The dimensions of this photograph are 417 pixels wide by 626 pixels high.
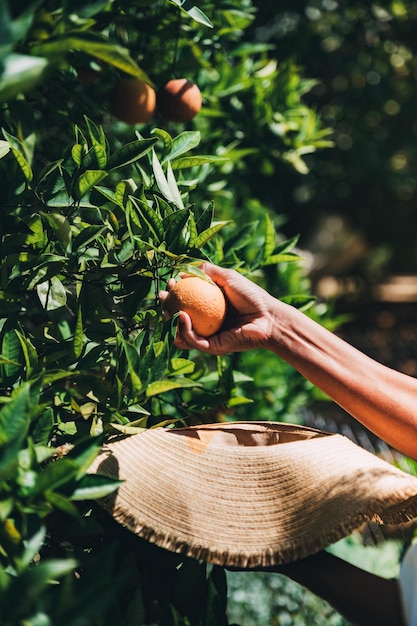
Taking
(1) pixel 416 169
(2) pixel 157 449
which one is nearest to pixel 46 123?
(2) pixel 157 449

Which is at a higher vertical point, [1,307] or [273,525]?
[1,307]

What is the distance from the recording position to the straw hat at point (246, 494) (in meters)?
0.95

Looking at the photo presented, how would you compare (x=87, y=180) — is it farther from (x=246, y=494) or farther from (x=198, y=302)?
(x=246, y=494)

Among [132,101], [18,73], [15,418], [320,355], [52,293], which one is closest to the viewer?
[18,73]

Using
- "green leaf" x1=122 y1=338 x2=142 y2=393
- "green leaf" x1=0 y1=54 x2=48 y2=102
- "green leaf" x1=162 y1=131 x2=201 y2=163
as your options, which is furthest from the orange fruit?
"green leaf" x1=0 y1=54 x2=48 y2=102

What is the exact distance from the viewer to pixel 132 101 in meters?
1.47

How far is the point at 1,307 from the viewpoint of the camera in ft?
3.34

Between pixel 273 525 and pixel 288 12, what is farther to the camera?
pixel 288 12

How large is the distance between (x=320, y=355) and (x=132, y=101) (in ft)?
2.40

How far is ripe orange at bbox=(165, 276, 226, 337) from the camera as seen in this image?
3.79 ft

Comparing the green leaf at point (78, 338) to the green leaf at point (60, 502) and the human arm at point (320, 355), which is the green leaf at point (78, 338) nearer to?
the human arm at point (320, 355)

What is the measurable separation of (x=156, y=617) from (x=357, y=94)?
4.23m

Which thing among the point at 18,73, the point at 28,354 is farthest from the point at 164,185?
the point at 18,73

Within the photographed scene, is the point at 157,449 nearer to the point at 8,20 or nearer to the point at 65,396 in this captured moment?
the point at 65,396
